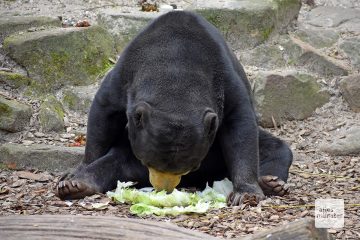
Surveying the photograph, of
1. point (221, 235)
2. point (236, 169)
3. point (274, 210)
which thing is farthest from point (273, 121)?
point (221, 235)

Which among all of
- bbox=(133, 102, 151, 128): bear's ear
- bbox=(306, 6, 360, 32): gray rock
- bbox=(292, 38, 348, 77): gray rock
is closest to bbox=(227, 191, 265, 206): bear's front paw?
bbox=(133, 102, 151, 128): bear's ear

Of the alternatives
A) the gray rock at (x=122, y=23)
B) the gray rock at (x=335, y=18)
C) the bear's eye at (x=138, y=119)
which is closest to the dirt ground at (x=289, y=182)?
the gray rock at (x=122, y=23)

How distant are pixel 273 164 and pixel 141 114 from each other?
1382 mm

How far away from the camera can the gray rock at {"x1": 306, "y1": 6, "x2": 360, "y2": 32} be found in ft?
27.5

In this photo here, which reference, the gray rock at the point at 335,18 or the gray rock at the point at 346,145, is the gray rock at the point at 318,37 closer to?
the gray rock at the point at 335,18

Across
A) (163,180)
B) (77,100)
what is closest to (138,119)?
(163,180)

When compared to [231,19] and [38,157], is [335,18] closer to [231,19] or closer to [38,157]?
[231,19]

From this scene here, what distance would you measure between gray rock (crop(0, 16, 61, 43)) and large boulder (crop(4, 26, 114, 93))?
9cm

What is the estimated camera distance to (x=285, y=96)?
778 cm

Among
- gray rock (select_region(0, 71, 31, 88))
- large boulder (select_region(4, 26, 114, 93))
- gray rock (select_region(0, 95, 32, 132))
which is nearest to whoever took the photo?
gray rock (select_region(0, 95, 32, 132))

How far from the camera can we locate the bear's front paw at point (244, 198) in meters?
5.56

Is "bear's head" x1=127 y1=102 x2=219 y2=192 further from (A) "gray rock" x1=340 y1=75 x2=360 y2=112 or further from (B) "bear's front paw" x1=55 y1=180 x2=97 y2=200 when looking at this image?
(A) "gray rock" x1=340 y1=75 x2=360 y2=112

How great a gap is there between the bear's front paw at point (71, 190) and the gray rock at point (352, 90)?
2.90 meters

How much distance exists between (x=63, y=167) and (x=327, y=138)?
231cm
